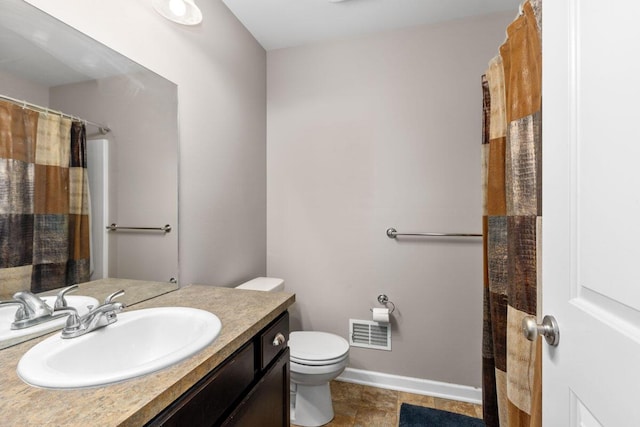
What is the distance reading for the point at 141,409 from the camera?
1.73 feet

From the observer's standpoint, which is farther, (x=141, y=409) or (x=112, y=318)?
(x=112, y=318)

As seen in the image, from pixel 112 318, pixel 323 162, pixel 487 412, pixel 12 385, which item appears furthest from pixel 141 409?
pixel 323 162

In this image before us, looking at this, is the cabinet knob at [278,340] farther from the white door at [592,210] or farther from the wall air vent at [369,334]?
the wall air vent at [369,334]

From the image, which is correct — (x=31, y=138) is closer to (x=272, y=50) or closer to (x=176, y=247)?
(x=176, y=247)

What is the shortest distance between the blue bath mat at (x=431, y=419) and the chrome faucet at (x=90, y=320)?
1.56 metres

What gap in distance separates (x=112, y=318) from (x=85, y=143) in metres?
0.59

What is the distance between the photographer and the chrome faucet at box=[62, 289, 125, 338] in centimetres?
79

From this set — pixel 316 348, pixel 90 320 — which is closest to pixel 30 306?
pixel 90 320

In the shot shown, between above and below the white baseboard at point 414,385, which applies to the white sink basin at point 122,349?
above

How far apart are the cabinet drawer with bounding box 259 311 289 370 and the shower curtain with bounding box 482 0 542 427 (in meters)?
0.80

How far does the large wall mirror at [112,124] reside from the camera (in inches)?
33.2

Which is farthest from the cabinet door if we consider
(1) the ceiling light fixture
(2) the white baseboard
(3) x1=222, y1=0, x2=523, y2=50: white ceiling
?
(3) x1=222, y1=0, x2=523, y2=50: white ceiling

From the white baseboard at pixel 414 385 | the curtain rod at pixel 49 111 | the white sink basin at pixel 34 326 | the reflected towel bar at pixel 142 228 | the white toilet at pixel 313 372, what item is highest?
the curtain rod at pixel 49 111

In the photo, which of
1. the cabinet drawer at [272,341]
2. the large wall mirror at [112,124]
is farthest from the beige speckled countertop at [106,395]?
the large wall mirror at [112,124]
